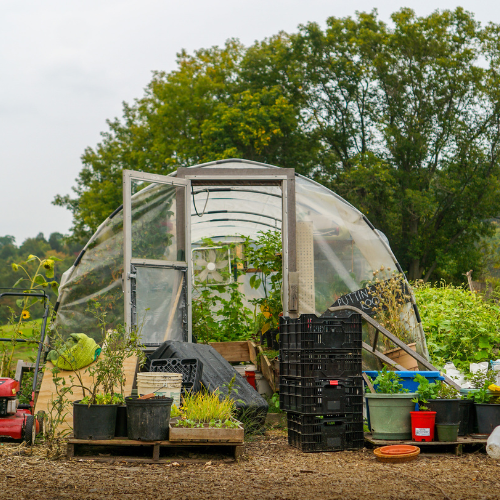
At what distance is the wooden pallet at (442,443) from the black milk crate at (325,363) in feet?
1.85

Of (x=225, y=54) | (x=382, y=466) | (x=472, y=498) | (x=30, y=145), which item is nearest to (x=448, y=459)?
(x=382, y=466)

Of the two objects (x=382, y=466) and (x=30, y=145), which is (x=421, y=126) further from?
(x=382, y=466)

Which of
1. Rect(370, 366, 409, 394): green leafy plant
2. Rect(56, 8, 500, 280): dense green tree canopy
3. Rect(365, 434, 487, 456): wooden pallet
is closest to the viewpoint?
Rect(365, 434, 487, 456): wooden pallet

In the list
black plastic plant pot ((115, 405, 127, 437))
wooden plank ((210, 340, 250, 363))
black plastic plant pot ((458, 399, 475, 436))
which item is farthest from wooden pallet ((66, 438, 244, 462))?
wooden plank ((210, 340, 250, 363))

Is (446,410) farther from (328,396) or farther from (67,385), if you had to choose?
(67,385)

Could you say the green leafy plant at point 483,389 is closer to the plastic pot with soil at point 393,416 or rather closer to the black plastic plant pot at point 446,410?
the black plastic plant pot at point 446,410

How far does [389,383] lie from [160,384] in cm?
194

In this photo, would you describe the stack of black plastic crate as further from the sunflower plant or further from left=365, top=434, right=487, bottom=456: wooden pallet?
the sunflower plant

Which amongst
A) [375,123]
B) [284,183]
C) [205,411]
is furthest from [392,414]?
[375,123]

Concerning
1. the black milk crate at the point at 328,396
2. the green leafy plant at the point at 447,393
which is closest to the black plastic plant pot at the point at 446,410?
the green leafy plant at the point at 447,393

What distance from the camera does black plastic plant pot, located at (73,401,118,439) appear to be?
4605mm

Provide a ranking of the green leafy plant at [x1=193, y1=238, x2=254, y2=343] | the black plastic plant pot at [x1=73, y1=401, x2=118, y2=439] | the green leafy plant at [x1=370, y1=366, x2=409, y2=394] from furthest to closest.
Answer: the green leafy plant at [x1=193, y1=238, x2=254, y2=343], the green leafy plant at [x1=370, y1=366, x2=409, y2=394], the black plastic plant pot at [x1=73, y1=401, x2=118, y2=439]

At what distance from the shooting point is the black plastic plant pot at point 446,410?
4973mm

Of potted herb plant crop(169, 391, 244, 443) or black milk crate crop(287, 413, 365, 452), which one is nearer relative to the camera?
potted herb plant crop(169, 391, 244, 443)
